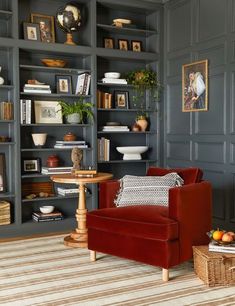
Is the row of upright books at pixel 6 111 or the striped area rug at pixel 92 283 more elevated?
the row of upright books at pixel 6 111

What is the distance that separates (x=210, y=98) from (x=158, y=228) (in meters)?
2.04

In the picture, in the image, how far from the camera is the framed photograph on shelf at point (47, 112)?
198 inches

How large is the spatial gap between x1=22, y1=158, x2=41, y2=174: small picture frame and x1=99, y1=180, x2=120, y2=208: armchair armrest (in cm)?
135

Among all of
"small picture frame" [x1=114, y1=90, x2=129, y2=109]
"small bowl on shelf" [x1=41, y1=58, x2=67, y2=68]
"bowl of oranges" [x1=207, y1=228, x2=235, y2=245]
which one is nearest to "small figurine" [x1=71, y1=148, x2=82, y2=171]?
"small bowl on shelf" [x1=41, y1=58, x2=67, y2=68]

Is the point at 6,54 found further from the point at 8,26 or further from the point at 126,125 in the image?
the point at 126,125

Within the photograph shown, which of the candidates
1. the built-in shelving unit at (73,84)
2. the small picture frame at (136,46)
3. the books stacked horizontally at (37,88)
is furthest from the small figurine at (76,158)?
the small picture frame at (136,46)

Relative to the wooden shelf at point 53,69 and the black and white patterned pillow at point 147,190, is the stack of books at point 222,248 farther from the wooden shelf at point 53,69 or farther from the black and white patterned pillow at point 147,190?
the wooden shelf at point 53,69

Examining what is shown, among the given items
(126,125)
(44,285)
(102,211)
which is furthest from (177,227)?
(126,125)

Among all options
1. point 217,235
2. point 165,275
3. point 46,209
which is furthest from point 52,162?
point 217,235

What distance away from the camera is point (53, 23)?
5.11 metres

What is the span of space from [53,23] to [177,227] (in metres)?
3.12

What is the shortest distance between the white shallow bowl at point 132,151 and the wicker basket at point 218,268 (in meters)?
2.40

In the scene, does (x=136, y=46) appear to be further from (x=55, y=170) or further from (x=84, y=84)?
(x=55, y=170)

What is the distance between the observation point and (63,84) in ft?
17.0
